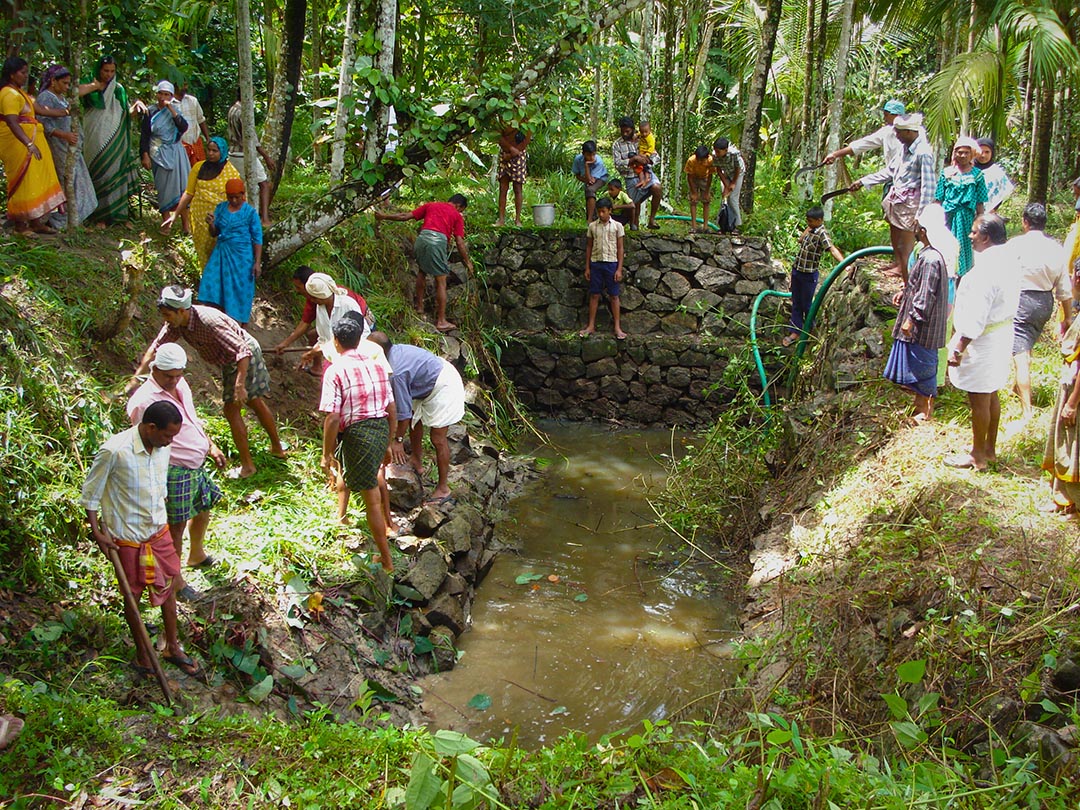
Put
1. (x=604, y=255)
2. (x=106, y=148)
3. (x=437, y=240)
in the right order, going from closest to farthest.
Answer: (x=106, y=148) < (x=437, y=240) < (x=604, y=255)

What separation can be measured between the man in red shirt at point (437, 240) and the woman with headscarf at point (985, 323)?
5968 millimetres

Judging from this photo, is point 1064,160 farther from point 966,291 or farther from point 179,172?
point 179,172

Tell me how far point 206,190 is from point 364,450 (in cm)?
373

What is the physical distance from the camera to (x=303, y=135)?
15234 millimetres

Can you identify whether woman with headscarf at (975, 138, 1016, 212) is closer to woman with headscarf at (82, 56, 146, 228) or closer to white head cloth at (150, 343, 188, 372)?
white head cloth at (150, 343, 188, 372)

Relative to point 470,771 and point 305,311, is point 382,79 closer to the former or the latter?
point 305,311

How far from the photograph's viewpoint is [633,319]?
12734mm

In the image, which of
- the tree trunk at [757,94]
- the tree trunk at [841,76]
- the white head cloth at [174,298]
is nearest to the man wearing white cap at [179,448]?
the white head cloth at [174,298]

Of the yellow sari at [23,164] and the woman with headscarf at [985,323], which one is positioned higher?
the yellow sari at [23,164]

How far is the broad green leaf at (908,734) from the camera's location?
12.6ft

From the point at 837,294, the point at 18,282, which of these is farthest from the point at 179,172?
the point at 837,294

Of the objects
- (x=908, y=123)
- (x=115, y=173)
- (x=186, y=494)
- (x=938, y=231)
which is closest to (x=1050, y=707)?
(x=938, y=231)

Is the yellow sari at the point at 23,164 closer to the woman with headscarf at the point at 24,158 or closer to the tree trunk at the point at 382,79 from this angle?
the woman with headscarf at the point at 24,158

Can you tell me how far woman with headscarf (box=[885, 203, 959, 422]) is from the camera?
6.91m
